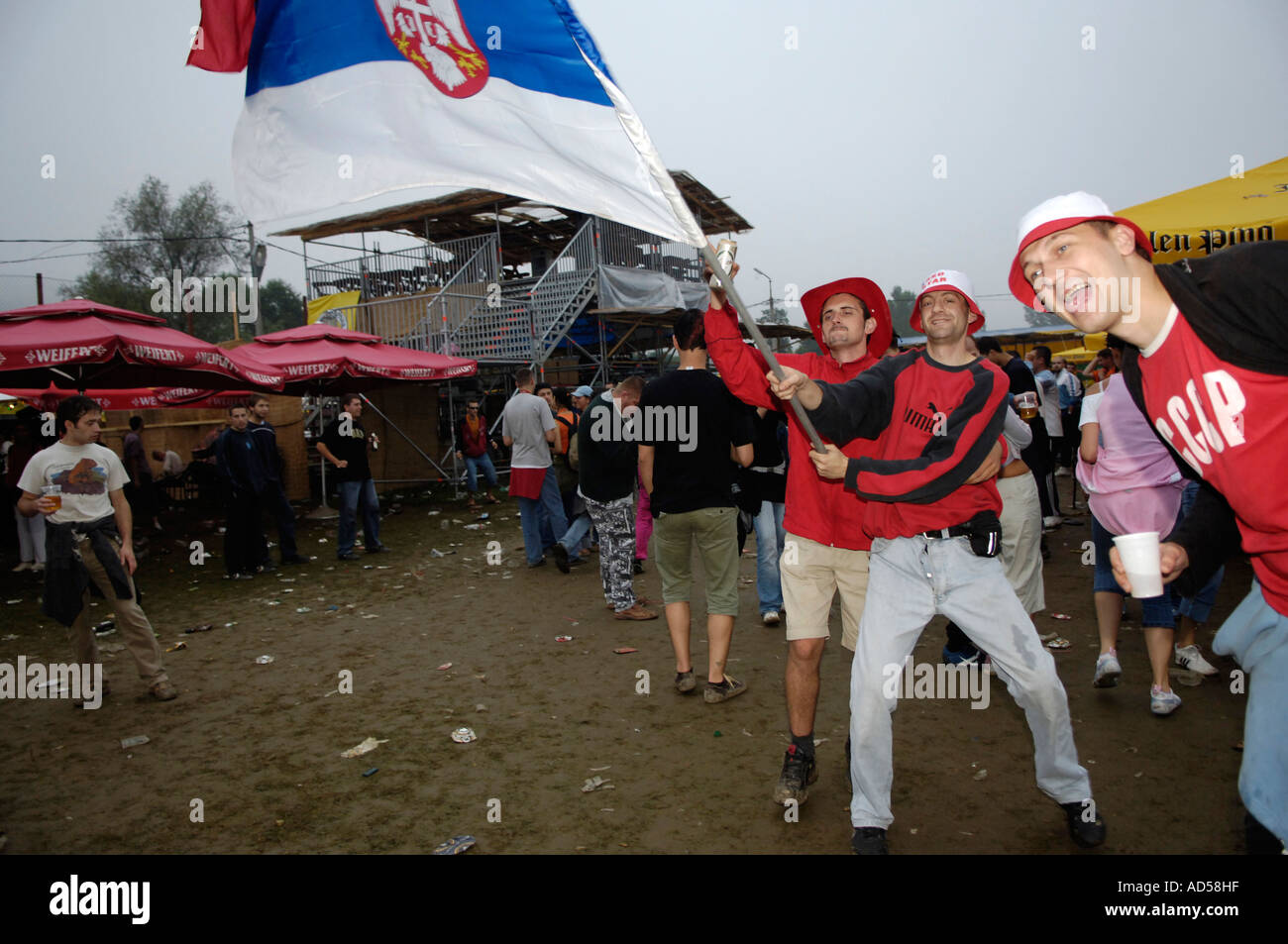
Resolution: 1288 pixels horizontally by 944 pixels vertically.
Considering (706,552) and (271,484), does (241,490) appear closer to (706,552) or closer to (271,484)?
(271,484)

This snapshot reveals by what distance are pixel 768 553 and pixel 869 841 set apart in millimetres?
3578

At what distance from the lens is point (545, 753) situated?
13.9 ft

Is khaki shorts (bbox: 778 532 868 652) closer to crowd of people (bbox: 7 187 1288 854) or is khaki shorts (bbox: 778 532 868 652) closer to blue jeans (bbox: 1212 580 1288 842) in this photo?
crowd of people (bbox: 7 187 1288 854)

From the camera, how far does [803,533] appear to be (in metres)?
3.53

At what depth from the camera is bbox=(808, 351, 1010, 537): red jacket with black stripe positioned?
110 inches

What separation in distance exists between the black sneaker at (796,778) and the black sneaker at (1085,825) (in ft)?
3.34

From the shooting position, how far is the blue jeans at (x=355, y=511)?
34.7 feet

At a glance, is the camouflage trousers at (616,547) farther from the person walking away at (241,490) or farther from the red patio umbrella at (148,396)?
the red patio umbrella at (148,396)

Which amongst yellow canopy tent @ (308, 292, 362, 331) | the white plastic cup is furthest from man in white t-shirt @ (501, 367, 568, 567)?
yellow canopy tent @ (308, 292, 362, 331)

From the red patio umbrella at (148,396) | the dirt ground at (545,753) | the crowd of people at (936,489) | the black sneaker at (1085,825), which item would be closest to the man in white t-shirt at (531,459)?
the crowd of people at (936,489)

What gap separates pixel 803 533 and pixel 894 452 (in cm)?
67

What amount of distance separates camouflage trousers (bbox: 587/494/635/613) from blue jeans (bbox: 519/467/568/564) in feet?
7.20

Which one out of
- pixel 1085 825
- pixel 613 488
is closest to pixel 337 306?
pixel 613 488

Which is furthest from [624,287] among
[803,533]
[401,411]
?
[803,533]
